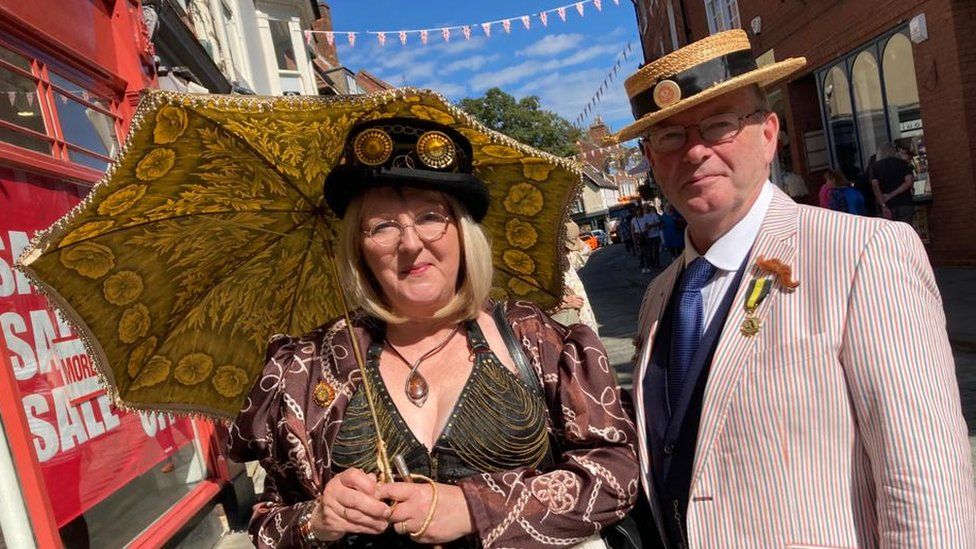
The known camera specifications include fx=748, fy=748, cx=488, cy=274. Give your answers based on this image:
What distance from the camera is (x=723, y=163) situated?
1.70 meters

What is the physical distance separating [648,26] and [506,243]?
26.2 metres

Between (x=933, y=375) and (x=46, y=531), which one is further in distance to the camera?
(x=46, y=531)

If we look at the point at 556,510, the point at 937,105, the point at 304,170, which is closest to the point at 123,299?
the point at 304,170

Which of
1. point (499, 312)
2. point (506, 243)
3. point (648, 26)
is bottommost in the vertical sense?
point (499, 312)

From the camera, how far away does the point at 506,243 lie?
7.48 ft

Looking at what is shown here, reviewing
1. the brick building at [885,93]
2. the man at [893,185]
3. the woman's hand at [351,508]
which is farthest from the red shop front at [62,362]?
the brick building at [885,93]

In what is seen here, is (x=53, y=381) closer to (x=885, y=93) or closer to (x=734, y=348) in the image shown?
(x=734, y=348)

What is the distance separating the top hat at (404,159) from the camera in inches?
70.2

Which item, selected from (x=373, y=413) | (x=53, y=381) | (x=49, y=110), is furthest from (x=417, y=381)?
(x=49, y=110)

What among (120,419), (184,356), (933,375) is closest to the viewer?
(933,375)

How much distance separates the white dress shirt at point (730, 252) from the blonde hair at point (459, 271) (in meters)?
0.55

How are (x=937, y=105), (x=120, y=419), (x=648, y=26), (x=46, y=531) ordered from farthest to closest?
1. (x=648, y=26)
2. (x=937, y=105)
3. (x=120, y=419)
4. (x=46, y=531)

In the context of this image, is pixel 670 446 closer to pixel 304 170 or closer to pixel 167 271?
pixel 304 170

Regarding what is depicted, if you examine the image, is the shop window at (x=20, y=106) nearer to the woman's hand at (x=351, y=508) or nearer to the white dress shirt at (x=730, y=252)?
the woman's hand at (x=351, y=508)
